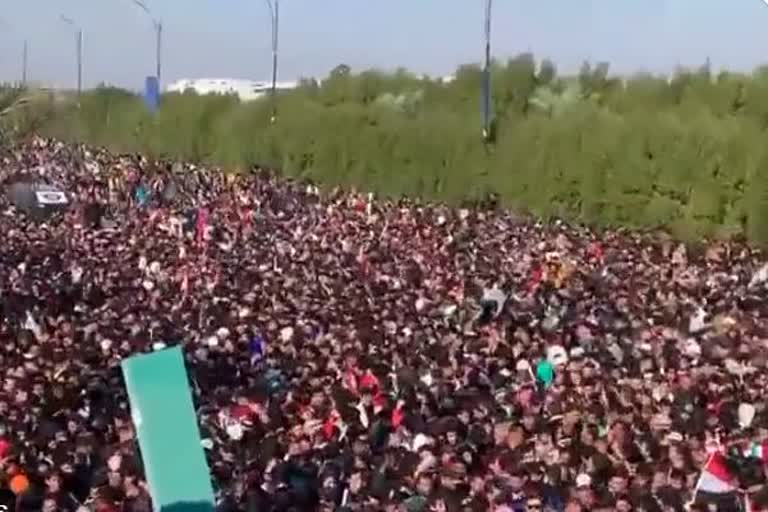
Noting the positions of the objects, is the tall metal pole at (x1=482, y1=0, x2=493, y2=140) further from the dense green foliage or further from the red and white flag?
the red and white flag

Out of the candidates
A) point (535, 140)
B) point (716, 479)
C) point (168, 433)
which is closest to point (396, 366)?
point (716, 479)

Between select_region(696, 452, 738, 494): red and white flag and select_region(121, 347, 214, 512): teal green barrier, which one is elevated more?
select_region(121, 347, 214, 512): teal green barrier

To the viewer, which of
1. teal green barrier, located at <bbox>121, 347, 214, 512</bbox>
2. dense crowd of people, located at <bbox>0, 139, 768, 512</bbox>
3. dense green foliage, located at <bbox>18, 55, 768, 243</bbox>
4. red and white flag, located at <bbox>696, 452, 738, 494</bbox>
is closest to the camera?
teal green barrier, located at <bbox>121, 347, 214, 512</bbox>

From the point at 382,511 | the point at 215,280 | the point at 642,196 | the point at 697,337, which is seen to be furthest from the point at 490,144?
the point at 382,511

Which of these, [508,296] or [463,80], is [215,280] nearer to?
[508,296]

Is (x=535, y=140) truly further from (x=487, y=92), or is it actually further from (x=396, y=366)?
(x=396, y=366)

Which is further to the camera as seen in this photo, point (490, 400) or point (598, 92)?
point (598, 92)

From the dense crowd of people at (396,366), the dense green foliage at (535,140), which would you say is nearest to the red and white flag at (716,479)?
the dense crowd of people at (396,366)

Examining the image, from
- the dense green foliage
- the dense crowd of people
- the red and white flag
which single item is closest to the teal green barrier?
the dense crowd of people
